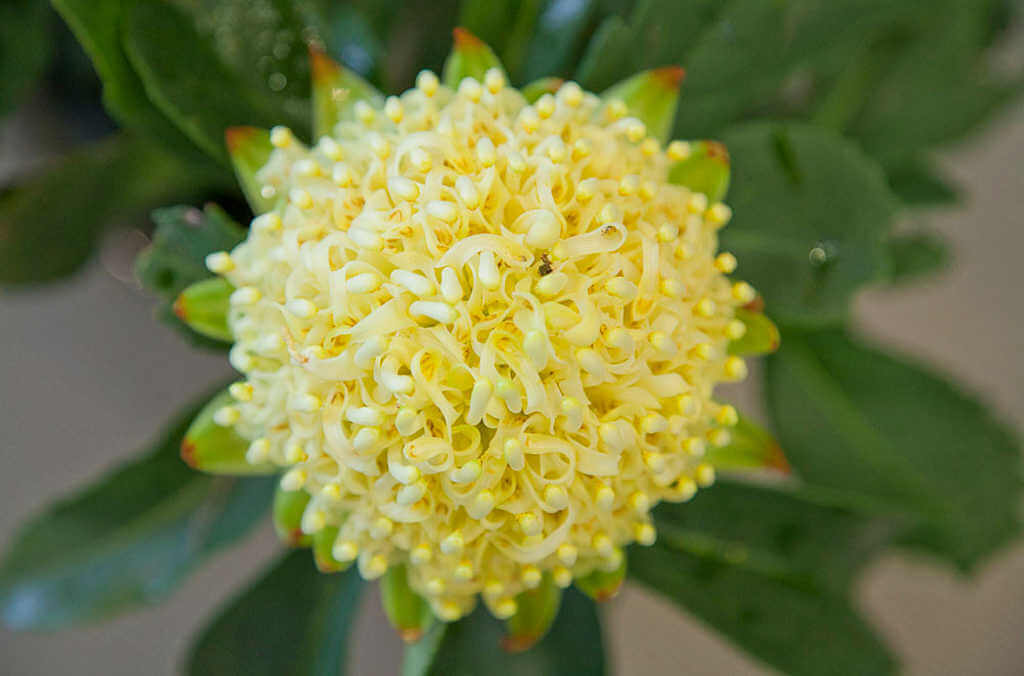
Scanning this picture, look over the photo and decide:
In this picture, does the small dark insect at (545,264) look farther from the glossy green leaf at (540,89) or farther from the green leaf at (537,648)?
the green leaf at (537,648)

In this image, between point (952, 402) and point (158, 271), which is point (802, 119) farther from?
point (158, 271)

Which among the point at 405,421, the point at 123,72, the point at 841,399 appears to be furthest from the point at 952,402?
the point at 123,72

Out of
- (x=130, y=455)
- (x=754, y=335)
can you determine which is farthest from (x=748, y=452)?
(x=130, y=455)

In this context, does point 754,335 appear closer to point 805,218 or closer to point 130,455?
point 805,218

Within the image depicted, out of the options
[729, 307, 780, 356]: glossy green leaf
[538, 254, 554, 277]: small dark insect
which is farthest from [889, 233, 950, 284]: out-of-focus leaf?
[538, 254, 554, 277]: small dark insect

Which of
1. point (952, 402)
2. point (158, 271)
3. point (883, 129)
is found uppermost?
point (158, 271)

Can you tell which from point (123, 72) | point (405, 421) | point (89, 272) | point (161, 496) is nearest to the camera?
point (405, 421)
